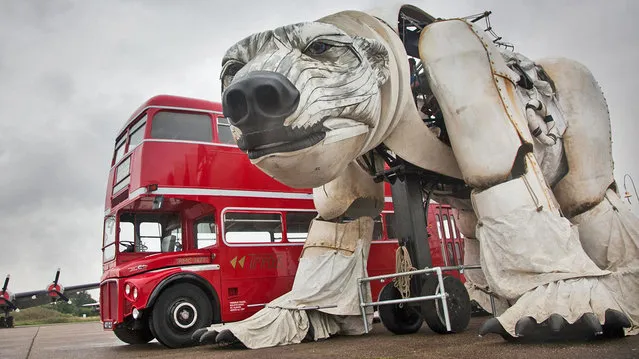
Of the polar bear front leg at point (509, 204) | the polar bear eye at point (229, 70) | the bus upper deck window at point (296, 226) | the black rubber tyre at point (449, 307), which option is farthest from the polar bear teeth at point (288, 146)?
the bus upper deck window at point (296, 226)

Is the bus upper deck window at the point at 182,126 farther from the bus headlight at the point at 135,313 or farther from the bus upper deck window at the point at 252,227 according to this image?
the bus headlight at the point at 135,313

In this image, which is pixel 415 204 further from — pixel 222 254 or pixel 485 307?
pixel 222 254

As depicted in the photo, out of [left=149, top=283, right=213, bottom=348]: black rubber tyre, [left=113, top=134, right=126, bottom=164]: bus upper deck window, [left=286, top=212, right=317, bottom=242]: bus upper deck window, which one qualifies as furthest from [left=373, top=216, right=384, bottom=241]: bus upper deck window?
[left=113, top=134, right=126, bottom=164]: bus upper deck window

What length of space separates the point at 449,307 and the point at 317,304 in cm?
100

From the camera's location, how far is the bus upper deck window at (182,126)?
247 inches

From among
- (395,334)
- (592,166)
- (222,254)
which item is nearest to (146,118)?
(222,254)

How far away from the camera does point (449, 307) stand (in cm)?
366

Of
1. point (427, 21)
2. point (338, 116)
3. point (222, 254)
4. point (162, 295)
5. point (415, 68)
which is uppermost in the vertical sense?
point (427, 21)

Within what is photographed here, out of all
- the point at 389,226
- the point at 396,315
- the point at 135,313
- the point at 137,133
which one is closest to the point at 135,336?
the point at 135,313

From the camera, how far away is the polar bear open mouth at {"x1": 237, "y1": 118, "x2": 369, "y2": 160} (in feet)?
8.66

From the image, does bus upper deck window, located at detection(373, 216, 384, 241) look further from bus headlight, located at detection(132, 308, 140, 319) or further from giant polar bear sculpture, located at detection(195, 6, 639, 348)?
bus headlight, located at detection(132, 308, 140, 319)

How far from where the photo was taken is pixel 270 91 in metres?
2.54

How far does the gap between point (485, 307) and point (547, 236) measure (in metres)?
1.82

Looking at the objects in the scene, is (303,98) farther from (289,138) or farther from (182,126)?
(182,126)
